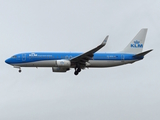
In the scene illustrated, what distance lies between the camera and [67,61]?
74.2m

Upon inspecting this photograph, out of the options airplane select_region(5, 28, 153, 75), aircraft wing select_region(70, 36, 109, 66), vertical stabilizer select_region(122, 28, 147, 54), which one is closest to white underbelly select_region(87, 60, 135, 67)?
airplane select_region(5, 28, 153, 75)

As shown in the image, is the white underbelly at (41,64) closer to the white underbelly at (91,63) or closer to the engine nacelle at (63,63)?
the white underbelly at (91,63)

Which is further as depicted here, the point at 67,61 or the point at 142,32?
the point at 142,32

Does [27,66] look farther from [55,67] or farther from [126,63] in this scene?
[126,63]

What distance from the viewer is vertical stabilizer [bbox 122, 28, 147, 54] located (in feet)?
266

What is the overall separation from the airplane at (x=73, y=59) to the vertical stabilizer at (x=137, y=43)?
2.43 feet

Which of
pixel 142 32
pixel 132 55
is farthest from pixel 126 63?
pixel 142 32

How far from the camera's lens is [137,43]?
82.6 meters

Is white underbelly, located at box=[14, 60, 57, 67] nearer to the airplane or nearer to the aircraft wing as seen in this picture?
the airplane

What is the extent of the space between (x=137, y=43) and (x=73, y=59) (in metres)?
14.4

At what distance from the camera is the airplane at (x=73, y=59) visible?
74.1 m

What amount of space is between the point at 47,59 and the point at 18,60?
15.4 ft

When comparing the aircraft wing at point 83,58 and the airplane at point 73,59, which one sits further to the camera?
the airplane at point 73,59

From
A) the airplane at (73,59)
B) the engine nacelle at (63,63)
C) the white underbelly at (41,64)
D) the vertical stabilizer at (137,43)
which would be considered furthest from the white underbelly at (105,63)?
the white underbelly at (41,64)
